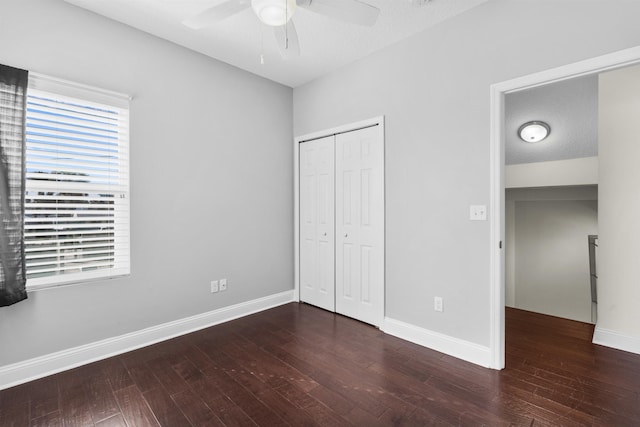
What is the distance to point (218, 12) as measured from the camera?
1.67m

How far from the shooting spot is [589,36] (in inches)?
75.6

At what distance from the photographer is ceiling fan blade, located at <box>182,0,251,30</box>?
160 cm

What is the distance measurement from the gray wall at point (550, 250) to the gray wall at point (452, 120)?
255 centimetres

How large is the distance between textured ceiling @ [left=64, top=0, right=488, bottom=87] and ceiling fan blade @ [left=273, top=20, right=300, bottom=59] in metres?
0.70

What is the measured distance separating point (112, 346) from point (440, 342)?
282 centimetres

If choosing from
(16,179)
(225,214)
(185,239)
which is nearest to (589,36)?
(225,214)

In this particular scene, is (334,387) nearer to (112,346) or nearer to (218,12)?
(112,346)

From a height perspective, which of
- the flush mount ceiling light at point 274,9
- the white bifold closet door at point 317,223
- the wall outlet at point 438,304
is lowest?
the wall outlet at point 438,304

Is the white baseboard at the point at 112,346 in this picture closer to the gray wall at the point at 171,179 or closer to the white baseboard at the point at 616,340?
the gray wall at the point at 171,179

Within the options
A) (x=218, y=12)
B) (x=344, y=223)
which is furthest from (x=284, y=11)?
(x=344, y=223)

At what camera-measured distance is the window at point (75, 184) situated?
7.23 feet

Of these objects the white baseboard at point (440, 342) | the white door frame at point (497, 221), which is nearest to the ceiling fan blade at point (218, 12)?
the white door frame at point (497, 221)

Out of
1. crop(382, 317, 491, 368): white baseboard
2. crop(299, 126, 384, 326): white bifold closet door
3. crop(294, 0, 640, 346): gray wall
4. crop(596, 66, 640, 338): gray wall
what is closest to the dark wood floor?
crop(382, 317, 491, 368): white baseboard

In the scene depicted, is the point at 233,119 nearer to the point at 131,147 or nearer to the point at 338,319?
the point at 131,147
